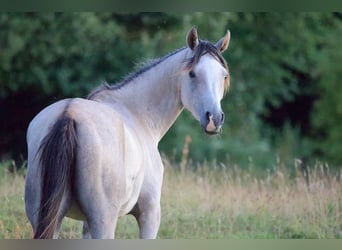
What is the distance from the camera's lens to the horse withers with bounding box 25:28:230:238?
4062 millimetres

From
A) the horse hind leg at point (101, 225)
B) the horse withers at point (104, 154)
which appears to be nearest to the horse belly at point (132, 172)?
the horse withers at point (104, 154)

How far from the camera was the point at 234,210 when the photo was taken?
7.11 m

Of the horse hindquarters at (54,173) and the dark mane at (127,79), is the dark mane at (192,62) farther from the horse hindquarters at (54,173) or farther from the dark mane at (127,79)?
the horse hindquarters at (54,173)

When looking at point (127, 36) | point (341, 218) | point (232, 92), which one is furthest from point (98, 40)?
point (341, 218)

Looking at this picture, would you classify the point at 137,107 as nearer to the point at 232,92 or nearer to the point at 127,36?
the point at 127,36

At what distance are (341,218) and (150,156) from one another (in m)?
2.56

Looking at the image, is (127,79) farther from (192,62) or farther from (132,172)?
(132,172)

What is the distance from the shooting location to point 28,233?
19.0 ft

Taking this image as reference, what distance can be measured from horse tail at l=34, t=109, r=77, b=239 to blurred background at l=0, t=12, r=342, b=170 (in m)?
7.90

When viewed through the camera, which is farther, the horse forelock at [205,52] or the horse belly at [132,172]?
the horse forelock at [205,52]

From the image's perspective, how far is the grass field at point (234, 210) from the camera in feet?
21.4

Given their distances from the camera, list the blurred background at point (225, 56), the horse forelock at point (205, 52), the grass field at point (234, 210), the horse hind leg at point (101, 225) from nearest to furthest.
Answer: the horse hind leg at point (101, 225)
the horse forelock at point (205, 52)
the grass field at point (234, 210)
the blurred background at point (225, 56)

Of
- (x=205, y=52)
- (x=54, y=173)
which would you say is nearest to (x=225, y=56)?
(x=205, y=52)

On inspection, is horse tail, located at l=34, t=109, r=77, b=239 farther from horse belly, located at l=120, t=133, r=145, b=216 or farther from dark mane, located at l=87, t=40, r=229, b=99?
dark mane, located at l=87, t=40, r=229, b=99
